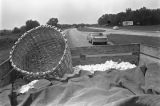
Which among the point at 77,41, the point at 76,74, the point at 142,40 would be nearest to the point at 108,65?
the point at 76,74

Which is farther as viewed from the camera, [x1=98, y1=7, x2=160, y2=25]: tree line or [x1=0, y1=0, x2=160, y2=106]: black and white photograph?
[x1=98, y1=7, x2=160, y2=25]: tree line

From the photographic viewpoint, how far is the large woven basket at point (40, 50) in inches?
253

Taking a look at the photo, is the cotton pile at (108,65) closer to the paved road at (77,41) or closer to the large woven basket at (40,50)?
the large woven basket at (40,50)

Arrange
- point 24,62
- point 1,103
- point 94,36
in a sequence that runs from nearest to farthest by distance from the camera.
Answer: point 1,103
point 24,62
point 94,36

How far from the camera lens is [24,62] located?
669cm

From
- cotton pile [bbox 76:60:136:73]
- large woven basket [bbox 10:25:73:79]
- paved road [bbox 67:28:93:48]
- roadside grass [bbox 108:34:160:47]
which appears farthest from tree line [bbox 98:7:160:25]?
cotton pile [bbox 76:60:136:73]

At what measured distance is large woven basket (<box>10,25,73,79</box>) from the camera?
6.43 m

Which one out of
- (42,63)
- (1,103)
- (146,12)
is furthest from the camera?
(146,12)

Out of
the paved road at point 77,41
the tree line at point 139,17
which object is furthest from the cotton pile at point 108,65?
the tree line at point 139,17

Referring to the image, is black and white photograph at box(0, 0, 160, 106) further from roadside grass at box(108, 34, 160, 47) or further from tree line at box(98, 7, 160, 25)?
tree line at box(98, 7, 160, 25)

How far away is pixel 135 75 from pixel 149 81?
0.42 m

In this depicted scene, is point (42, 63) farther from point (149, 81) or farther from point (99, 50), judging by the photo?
point (149, 81)

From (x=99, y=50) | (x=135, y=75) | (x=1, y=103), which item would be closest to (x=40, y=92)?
(x=1, y=103)

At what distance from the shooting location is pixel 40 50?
759cm
